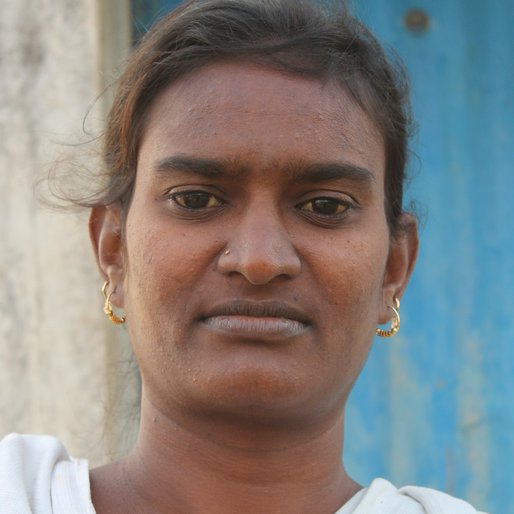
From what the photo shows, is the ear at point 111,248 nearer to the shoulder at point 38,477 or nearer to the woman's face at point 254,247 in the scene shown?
the woman's face at point 254,247

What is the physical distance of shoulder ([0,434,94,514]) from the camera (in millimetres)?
2188

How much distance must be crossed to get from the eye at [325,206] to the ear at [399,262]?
326mm

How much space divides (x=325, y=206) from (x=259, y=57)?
36cm

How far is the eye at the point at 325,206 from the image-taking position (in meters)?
2.29

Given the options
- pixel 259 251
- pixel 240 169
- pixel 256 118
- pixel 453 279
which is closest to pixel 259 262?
pixel 259 251

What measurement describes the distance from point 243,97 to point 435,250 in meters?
1.62

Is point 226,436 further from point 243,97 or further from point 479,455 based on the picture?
point 479,455

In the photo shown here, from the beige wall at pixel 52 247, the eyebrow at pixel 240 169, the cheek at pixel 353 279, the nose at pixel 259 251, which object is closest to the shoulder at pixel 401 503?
the cheek at pixel 353 279

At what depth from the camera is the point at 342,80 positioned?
2.40 metres

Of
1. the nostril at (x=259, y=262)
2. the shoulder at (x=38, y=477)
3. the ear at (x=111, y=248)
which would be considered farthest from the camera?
the ear at (x=111, y=248)

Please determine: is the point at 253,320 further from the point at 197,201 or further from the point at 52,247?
the point at 52,247

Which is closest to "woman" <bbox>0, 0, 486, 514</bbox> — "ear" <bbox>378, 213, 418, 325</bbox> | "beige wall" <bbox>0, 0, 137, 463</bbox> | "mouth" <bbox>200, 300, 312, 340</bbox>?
"mouth" <bbox>200, 300, 312, 340</bbox>

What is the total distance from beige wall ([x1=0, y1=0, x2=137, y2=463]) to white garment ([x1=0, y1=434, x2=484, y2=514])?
1.22 m

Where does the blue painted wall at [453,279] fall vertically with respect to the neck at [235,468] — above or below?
above
